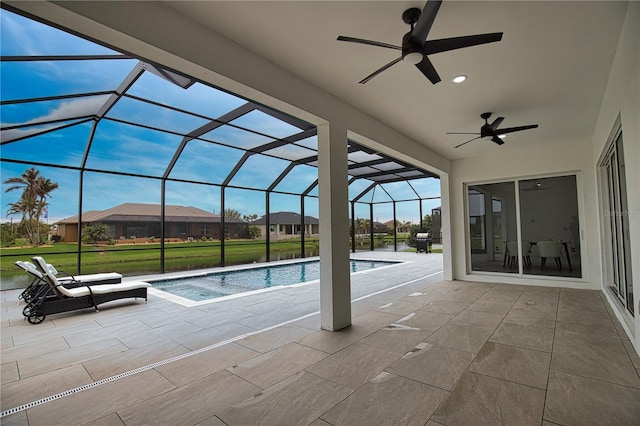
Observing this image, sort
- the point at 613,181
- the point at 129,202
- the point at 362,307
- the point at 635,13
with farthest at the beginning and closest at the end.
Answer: the point at 129,202 → the point at 362,307 → the point at 613,181 → the point at 635,13

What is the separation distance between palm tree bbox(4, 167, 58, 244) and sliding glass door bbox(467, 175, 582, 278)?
1066 centimetres

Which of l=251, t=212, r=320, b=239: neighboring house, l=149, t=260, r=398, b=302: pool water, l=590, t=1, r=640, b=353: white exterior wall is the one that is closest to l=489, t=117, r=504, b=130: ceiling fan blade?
l=590, t=1, r=640, b=353: white exterior wall

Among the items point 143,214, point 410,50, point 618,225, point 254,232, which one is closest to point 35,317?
point 410,50

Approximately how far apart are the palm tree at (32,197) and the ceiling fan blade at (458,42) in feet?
30.0

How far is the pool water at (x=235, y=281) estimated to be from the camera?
6594 millimetres

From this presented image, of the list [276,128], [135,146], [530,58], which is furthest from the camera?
[135,146]

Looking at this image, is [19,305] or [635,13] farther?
[19,305]

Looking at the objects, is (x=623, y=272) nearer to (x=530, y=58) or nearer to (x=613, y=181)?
(x=613, y=181)

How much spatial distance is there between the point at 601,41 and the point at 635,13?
23.9 inches

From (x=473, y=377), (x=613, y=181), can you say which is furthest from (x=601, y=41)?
(x=473, y=377)

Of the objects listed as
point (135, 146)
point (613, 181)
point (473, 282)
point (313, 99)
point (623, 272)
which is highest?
point (135, 146)

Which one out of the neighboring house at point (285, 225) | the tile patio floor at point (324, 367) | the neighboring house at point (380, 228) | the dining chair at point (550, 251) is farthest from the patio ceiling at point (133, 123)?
the neighboring house at point (380, 228)

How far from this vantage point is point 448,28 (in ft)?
8.77

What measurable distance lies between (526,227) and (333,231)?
5.18 metres
